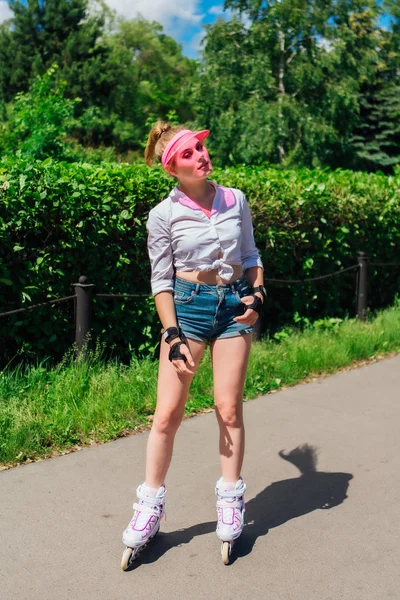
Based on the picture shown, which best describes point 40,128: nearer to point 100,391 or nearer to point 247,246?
point 100,391

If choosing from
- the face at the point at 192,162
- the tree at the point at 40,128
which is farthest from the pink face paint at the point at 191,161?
the tree at the point at 40,128

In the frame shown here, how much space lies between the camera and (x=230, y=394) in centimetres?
347

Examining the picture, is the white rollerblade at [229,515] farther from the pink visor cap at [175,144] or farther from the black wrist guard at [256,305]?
the pink visor cap at [175,144]

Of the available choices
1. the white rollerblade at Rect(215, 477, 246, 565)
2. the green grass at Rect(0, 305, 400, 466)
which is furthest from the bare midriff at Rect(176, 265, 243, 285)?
the green grass at Rect(0, 305, 400, 466)

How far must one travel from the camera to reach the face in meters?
3.44

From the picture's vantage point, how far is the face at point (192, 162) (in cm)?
344

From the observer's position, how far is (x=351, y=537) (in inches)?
145

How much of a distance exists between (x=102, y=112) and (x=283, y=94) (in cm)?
965

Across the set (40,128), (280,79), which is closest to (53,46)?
(280,79)

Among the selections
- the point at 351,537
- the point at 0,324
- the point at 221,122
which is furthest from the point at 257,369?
the point at 221,122

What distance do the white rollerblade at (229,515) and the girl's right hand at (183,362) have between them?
0.61 metres

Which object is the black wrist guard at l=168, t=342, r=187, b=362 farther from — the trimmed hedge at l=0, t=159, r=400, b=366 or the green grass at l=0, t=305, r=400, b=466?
the trimmed hedge at l=0, t=159, r=400, b=366

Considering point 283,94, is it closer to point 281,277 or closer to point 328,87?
point 328,87

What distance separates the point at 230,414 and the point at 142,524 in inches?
25.1
